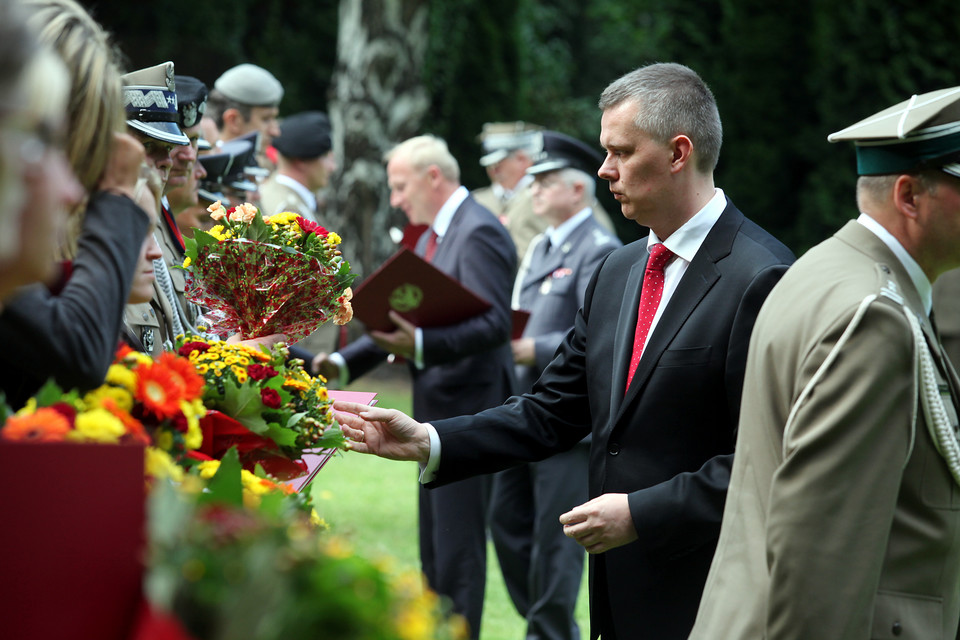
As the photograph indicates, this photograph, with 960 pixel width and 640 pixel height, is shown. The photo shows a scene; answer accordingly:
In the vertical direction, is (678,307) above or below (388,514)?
above

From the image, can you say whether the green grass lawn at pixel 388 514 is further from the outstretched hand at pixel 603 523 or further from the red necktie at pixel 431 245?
the outstretched hand at pixel 603 523

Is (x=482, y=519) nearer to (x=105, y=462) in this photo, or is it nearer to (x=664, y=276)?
(x=664, y=276)

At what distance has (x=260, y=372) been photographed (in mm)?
2393

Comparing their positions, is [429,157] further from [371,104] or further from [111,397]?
[371,104]

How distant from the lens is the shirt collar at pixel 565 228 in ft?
22.7

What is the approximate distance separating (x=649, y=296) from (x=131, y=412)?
169 cm

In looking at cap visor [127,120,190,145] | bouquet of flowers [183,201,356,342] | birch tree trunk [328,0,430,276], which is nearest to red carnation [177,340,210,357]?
bouquet of flowers [183,201,356,342]

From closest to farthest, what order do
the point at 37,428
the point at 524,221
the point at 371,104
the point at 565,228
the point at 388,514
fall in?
the point at 37,428
the point at 565,228
the point at 388,514
the point at 524,221
the point at 371,104

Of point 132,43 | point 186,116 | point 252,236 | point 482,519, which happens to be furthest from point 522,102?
A: point 252,236

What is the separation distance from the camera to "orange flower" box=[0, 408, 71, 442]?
1615 millimetres

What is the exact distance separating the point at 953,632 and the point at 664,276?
1.27 metres

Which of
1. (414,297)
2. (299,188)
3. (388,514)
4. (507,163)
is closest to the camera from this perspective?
(414,297)

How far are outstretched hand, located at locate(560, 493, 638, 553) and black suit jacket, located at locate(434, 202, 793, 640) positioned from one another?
3 cm

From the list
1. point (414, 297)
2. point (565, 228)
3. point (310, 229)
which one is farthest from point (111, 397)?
point (565, 228)
